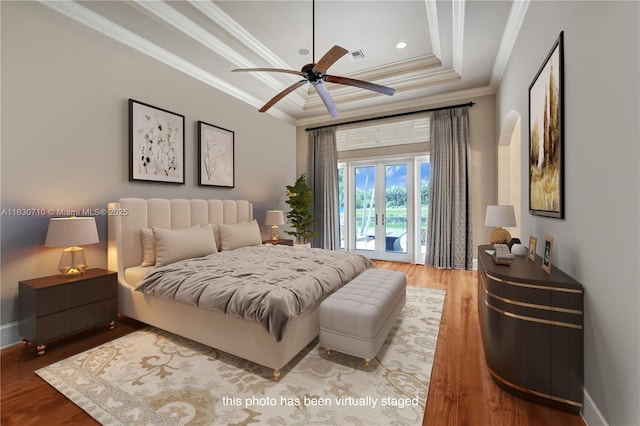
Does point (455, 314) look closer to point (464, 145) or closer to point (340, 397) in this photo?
point (340, 397)

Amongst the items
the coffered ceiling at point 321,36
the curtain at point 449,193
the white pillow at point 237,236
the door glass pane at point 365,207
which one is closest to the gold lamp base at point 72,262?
the white pillow at point 237,236

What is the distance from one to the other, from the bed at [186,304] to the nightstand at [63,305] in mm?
219

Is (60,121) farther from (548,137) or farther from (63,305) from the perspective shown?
(548,137)

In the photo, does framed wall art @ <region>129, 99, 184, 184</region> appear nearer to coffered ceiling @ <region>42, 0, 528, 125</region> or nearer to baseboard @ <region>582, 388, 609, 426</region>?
coffered ceiling @ <region>42, 0, 528, 125</region>

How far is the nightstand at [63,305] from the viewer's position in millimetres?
2180

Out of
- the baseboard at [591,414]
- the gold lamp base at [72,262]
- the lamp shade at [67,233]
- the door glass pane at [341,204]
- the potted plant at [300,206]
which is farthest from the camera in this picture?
the door glass pane at [341,204]

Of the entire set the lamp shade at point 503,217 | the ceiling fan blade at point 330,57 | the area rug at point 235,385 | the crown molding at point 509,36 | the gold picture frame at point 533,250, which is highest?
the crown molding at point 509,36

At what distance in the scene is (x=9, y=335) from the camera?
93.1 inches

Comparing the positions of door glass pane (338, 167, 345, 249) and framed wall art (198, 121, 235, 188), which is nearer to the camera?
framed wall art (198, 121, 235, 188)

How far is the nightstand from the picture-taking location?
85.8 inches

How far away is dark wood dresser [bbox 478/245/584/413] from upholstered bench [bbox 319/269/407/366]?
2.47 feet

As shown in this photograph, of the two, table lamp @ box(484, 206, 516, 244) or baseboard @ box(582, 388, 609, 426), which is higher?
table lamp @ box(484, 206, 516, 244)

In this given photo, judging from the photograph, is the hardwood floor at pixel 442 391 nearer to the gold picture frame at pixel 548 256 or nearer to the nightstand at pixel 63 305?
the nightstand at pixel 63 305

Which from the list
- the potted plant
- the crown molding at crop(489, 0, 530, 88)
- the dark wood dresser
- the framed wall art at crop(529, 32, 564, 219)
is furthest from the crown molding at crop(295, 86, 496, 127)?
the dark wood dresser
